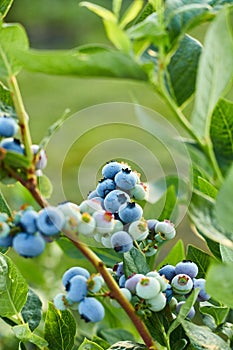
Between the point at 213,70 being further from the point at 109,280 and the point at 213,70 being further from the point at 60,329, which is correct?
the point at 60,329

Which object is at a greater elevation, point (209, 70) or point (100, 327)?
point (209, 70)

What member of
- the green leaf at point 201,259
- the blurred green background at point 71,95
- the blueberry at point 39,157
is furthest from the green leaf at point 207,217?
the blurred green background at point 71,95

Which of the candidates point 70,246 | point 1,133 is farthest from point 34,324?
point 1,133

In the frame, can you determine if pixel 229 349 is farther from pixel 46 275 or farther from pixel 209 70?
pixel 46 275

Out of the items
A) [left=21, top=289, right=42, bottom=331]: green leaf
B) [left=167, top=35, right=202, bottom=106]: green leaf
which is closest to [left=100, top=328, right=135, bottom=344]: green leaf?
[left=21, top=289, right=42, bottom=331]: green leaf

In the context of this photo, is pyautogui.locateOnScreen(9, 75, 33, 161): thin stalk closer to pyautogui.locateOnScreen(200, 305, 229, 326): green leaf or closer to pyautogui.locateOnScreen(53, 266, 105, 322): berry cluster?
pyautogui.locateOnScreen(53, 266, 105, 322): berry cluster
